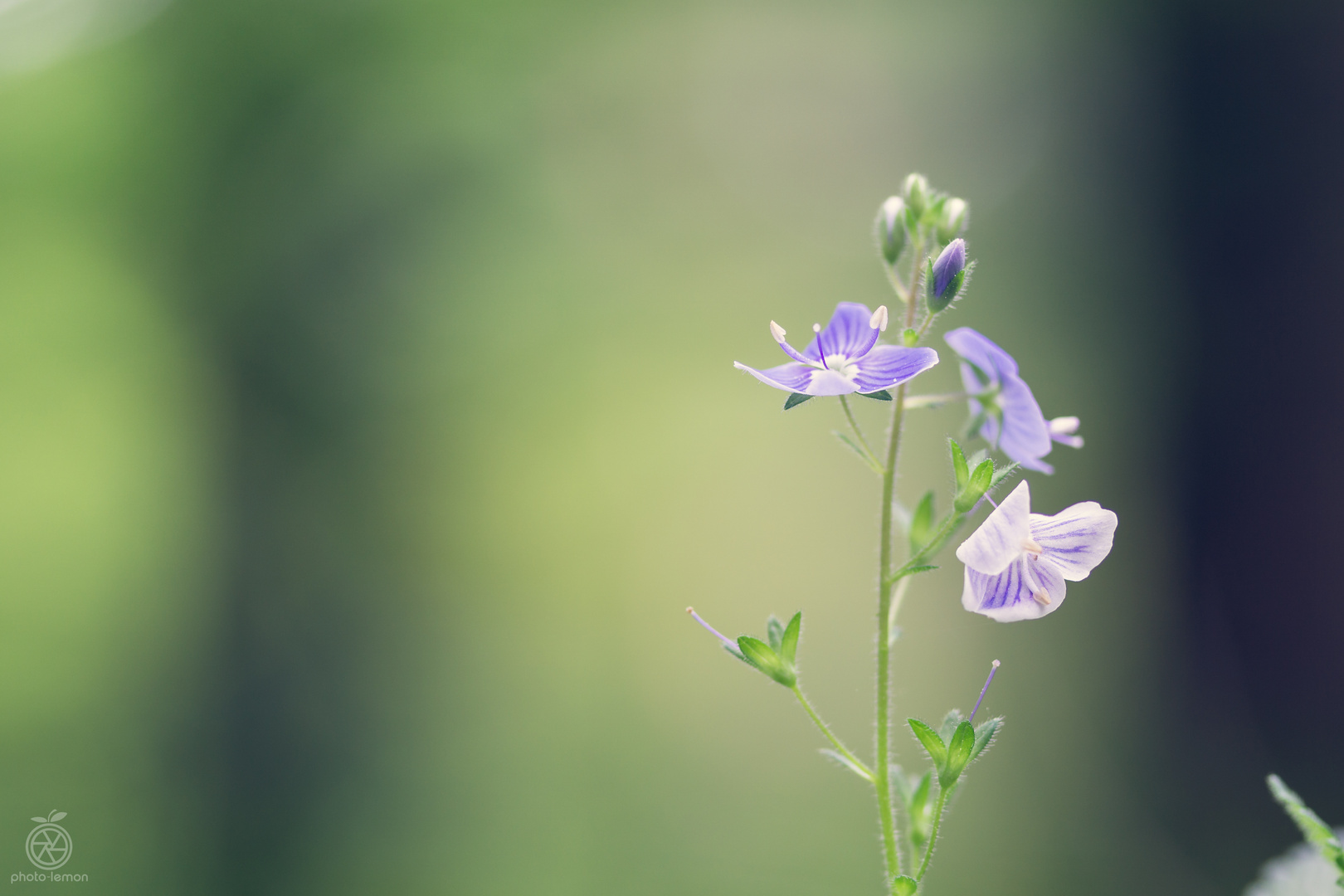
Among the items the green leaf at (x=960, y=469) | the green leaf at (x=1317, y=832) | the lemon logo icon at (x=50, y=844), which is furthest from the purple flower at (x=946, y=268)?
the lemon logo icon at (x=50, y=844)

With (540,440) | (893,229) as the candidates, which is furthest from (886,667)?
(540,440)

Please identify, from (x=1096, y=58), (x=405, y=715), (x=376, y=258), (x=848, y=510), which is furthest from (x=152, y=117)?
(x=1096, y=58)

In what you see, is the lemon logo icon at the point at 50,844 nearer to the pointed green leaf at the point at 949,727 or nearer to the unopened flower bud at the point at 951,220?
the pointed green leaf at the point at 949,727

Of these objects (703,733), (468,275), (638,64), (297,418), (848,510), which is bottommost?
(703,733)

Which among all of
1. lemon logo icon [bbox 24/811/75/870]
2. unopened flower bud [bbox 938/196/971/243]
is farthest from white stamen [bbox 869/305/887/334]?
lemon logo icon [bbox 24/811/75/870]

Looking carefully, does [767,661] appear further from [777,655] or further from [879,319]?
[879,319]

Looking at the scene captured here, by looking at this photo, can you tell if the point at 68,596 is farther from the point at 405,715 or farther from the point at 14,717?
the point at 405,715
